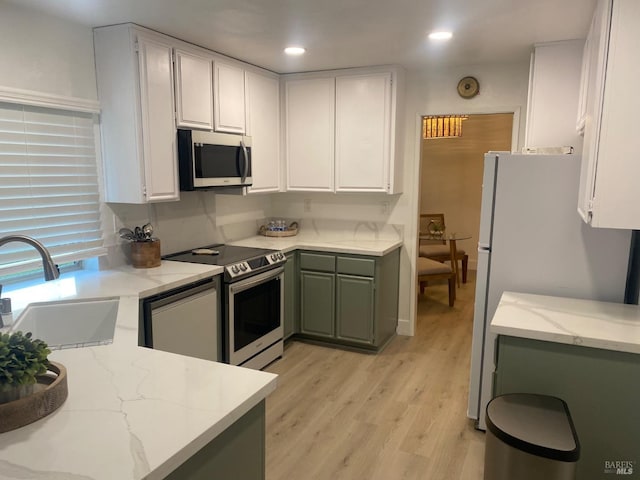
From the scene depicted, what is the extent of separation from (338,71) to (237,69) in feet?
2.93

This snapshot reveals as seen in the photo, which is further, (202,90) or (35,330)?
(202,90)

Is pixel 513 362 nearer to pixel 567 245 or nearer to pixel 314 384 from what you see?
pixel 567 245

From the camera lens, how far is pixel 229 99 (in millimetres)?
3568

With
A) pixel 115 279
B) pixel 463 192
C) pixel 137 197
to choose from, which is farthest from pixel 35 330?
pixel 463 192

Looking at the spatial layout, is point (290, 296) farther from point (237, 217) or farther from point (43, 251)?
point (43, 251)

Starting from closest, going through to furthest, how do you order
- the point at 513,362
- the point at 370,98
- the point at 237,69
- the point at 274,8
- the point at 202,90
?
the point at 513,362 → the point at 274,8 → the point at 202,90 → the point at 237,69 → the point at 370,98

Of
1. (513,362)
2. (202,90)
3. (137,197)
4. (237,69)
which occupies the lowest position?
(513,362)

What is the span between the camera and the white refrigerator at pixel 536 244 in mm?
2512

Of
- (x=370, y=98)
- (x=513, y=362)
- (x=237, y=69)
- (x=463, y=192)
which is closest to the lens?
(x=513, y=362)

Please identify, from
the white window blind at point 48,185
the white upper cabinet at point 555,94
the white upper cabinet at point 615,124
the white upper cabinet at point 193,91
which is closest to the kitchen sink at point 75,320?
the white window blind at point 48,185

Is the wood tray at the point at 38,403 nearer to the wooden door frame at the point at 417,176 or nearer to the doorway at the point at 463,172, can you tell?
the wooden door frame at the point at 417,176

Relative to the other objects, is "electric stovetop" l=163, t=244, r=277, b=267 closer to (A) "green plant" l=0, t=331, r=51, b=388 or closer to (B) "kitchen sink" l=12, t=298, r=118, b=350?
(B) "kitchen sink" l=12, t=298, r=118, b=350

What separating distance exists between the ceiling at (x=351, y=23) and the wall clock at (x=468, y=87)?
0.98 ft

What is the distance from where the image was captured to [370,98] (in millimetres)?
3963
